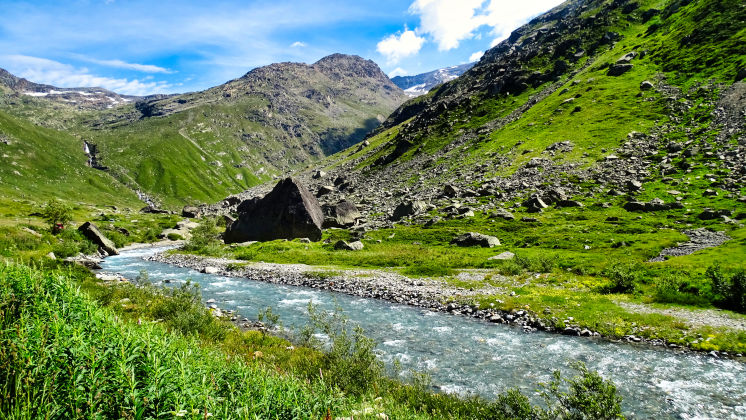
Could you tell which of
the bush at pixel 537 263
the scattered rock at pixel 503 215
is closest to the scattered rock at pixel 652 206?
the scattered rock at pixel 503 215

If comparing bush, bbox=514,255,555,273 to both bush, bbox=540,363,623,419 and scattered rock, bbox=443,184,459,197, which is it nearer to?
bush, bbox=540,363,623,419

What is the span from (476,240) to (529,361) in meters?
34.0

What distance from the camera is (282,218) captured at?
69438 millimetres

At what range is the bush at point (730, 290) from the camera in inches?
906

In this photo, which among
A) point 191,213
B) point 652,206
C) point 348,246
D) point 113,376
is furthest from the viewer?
point 191,213

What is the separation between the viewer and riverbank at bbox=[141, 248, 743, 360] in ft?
74.3

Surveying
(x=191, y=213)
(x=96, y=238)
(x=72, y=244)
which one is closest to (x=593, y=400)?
(x=72, y=244)

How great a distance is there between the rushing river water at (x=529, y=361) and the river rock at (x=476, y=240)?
82.7 ft

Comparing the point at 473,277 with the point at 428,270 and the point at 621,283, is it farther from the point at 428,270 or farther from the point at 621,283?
the point at 621,283

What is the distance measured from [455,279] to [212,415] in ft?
113

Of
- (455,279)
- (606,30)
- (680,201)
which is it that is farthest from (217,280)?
(606,30)

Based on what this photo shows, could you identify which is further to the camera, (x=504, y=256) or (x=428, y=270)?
(x=504, y=256)

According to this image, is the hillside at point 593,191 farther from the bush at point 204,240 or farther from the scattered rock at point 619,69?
the bush at point 204,240

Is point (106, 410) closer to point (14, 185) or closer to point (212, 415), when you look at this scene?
point (212, 415)
